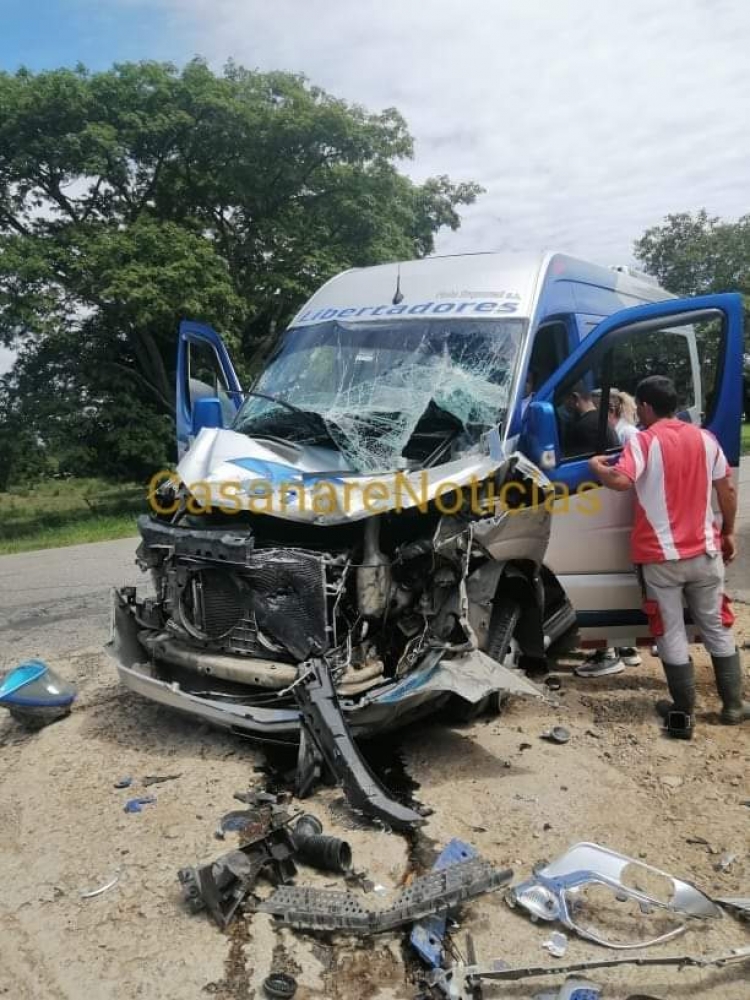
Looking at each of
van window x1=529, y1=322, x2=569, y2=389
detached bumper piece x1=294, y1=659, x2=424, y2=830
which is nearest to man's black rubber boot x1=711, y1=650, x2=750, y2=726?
van window x1=529, y1=322, x2=569, y2=389

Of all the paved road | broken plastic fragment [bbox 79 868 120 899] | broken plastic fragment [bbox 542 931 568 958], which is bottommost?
broken plastic fragment [bbox 542 931 568 958]

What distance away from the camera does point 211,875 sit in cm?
269

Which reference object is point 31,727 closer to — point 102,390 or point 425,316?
point 425,316

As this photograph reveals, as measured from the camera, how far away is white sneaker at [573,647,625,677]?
17.0ft

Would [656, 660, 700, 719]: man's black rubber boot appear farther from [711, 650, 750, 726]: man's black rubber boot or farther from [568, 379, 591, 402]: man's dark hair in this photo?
[568, 379, 591, 402]: man's dark hair

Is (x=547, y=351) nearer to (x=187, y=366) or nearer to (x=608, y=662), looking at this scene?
(x=608, y=662)

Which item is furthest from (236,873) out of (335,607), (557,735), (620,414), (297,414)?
(620,414)

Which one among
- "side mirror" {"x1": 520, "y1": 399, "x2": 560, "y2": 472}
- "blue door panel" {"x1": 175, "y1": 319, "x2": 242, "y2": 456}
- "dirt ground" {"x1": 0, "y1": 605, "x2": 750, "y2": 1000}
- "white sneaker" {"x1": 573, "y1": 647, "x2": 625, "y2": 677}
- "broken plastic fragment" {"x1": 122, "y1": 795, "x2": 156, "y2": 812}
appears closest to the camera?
"dirt ground" {"x1": 0, "y1": 605, "x2": 750, "y2": 1000}

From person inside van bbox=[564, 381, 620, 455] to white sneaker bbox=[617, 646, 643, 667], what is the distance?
5.40ft

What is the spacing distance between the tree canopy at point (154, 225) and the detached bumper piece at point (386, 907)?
40.4 ft

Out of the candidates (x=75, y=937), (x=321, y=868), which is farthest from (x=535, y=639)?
(x=75, y=937)

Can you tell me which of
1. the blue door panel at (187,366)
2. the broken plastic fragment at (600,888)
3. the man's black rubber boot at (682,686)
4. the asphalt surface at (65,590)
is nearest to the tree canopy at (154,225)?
the asphalt surface at (65,590)

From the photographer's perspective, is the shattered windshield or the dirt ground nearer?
the dirt ground

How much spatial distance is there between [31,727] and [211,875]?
2128mm
